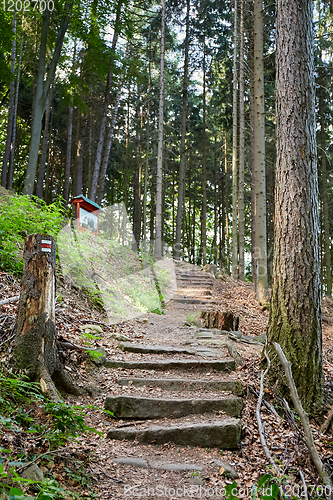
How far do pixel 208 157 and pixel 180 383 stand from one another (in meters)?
20.5

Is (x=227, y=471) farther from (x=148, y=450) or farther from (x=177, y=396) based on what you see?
(x=177, y=396)

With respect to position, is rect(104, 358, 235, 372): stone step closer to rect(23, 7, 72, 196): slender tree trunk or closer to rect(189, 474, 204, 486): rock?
rect(189, 474, 204, 486): rock

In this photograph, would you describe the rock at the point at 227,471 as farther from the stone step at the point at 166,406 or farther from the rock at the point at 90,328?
the rock at the point at 90,328

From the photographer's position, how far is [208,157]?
2253 cm

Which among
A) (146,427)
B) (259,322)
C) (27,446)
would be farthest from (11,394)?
(259,322)

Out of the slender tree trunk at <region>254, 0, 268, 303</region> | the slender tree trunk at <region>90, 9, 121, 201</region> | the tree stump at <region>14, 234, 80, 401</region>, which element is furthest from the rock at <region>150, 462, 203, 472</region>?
the slender tree trunk at <region>90, 9, 121, 201</region>

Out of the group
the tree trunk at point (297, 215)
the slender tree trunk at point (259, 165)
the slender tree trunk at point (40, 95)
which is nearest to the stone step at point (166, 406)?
the tree trunk at point (297, 215)

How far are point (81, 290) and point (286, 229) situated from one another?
4.12 meters

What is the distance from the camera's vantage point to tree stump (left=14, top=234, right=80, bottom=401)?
3.06 meters

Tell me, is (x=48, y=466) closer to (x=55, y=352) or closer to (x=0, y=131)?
(x=55, y=352)

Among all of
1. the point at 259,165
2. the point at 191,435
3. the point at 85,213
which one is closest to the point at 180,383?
the point at 191,435

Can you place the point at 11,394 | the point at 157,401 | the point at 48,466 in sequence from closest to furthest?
the point at 48,466 → the point at 11,394 → the point at 157,401

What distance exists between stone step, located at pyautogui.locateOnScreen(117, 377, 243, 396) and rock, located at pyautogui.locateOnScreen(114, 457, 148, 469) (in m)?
1.11

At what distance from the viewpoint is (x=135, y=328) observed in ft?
20.8
